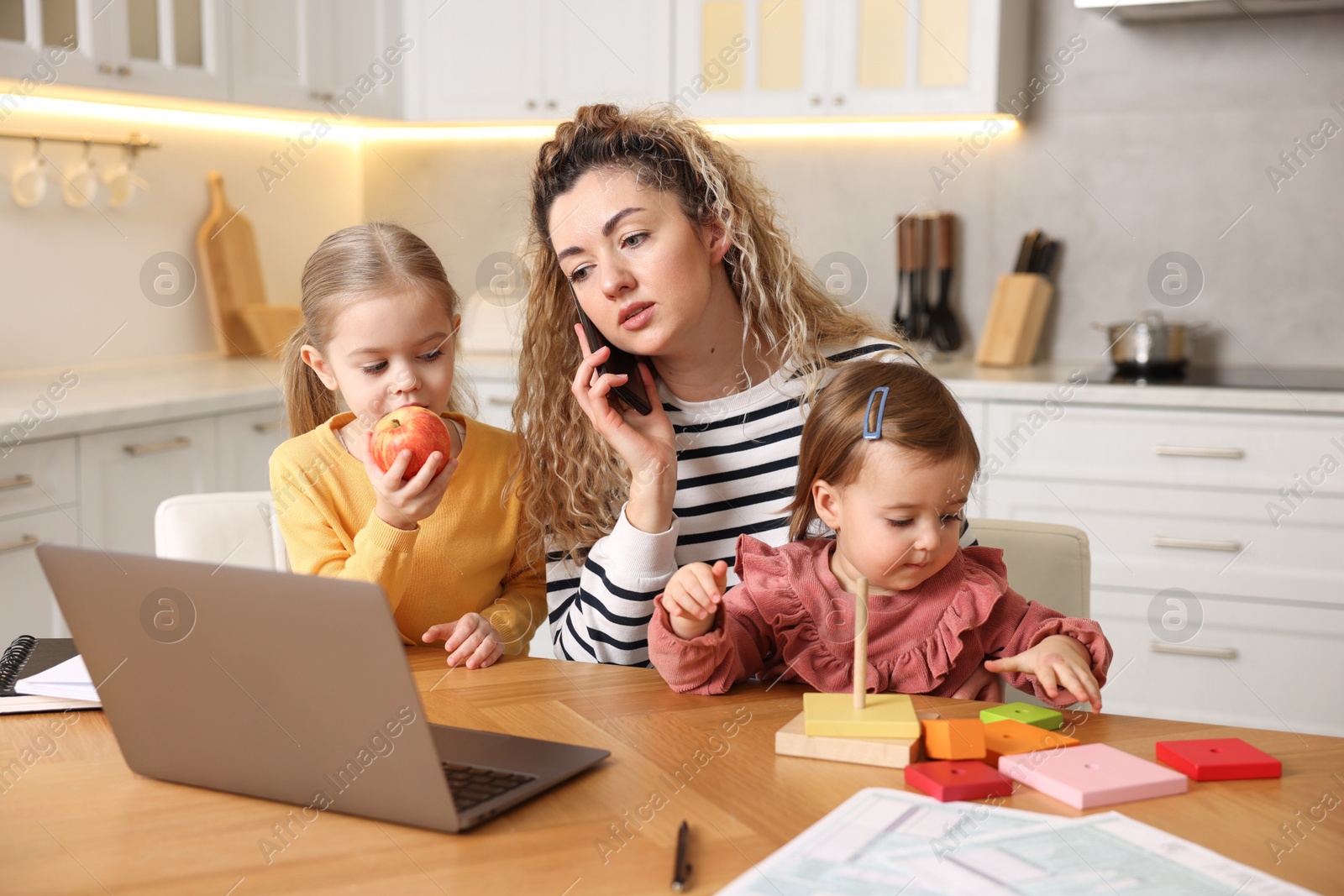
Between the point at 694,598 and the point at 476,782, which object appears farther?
the point at 694,598

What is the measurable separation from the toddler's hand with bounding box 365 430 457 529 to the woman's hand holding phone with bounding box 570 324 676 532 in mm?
174

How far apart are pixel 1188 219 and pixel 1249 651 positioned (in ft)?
3.75

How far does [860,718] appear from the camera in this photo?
94 centimetres

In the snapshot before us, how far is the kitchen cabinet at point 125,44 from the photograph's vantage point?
8.41ft

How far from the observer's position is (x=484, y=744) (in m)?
0.95

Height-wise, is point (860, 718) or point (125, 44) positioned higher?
point (125, 44)

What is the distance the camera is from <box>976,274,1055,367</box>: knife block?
10.2 feet

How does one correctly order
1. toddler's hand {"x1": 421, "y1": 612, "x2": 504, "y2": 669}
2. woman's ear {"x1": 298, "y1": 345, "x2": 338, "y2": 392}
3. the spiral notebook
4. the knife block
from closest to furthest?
1. the spiral notebook
2. toddler's hand {"x1": 421, "y1": 612, "x2": 504, "y2": 669}
3. woman's ear {"x1": 298, "y1": 345, "x2": 338, "y2": 392}
4. the knife block

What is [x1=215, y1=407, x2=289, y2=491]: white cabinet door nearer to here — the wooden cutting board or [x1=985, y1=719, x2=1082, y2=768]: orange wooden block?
the wooden cutting board

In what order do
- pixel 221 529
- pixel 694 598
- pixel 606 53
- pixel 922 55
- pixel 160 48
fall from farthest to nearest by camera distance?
pixel 606 53
pixel 922 55
pixel 160 48
pixel 221 529
pixel 694 598

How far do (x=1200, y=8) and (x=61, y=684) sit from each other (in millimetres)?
2836

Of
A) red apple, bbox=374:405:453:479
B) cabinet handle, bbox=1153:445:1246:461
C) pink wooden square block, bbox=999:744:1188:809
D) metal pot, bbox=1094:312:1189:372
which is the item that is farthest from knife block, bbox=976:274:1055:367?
pink wooden square block, bbox=999:744:1188:809

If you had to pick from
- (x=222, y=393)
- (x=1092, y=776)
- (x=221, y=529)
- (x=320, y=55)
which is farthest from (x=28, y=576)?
(x=1092, y=776)

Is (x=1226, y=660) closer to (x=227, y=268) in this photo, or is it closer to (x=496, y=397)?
(x=496, y=397)
